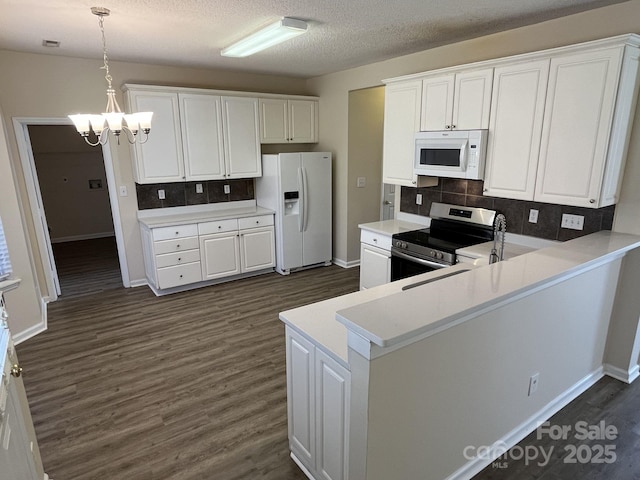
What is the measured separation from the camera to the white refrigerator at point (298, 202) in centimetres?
501

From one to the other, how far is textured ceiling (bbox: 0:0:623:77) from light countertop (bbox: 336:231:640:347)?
1.70 meters

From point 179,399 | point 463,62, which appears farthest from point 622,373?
point 179,399

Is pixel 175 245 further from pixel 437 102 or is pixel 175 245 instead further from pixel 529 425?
pixel 529 425

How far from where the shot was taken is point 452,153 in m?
3.31

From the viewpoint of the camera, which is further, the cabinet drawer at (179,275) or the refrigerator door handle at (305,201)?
the refrigerator door handle at (305,201)

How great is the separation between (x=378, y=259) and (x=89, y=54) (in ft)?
12.1

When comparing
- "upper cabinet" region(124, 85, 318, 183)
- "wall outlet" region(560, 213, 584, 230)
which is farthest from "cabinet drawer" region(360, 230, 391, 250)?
"upper cabinet" region(124, 85, 318, 183)

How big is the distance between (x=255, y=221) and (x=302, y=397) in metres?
3.34

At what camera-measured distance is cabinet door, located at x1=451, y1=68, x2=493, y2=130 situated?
10.1 feet

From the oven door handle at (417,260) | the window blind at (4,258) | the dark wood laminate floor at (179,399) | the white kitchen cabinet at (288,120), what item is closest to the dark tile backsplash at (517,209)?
the oven door handle at (417,260)

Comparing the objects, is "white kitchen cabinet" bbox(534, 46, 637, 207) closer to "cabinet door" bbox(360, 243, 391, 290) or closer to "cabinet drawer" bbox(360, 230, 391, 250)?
"cabinet drawer" bbox(360, 230, 391, 250)

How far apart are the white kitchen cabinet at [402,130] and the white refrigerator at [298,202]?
4.59ft

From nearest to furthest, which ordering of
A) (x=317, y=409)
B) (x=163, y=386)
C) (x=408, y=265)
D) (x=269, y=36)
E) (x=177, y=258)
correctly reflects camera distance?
1. (x=317, y=409)
2. (x=163, y=386)
3. (x=269, y=36)
4. (x=408, y=265)
5. (x=177, y=258)

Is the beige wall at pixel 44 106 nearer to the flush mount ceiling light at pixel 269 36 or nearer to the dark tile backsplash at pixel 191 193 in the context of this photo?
the dark tile backsplash at pixel 191 193
